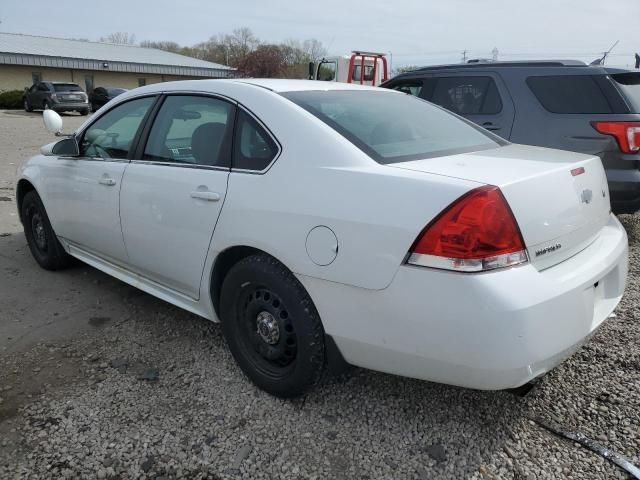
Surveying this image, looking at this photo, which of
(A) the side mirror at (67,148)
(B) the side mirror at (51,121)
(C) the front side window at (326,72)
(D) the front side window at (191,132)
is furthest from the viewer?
(C) the front side window at (326,72)

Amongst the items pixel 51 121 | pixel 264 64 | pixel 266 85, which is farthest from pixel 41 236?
pixel 264 64

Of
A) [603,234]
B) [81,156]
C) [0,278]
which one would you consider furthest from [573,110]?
[0,278]

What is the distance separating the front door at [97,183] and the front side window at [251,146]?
0.99 m

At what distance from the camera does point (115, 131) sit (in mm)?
3676

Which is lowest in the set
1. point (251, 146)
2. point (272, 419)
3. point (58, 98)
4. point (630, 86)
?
point (58, 98)

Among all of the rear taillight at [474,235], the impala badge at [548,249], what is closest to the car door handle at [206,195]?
the rear taillight at [474,235]

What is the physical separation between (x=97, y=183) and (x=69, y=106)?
26745 mm

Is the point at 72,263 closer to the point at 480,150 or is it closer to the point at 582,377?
the point at 480,150

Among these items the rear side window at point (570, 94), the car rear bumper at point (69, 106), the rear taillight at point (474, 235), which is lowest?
the car rear bumper at point (69, 106)

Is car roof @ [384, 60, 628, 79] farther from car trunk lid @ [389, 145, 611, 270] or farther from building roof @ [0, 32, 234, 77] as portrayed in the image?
building roof @ [0, 32, 234, 77]

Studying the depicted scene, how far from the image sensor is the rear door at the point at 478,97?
552 centimetres

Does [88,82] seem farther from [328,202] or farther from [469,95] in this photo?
[328,202]

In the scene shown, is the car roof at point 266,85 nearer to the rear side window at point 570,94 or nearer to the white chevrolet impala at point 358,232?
the white chevrolet impala at point 358,232

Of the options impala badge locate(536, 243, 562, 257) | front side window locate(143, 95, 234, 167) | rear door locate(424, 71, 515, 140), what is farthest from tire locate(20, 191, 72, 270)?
rear door locate(424, 71, 515, 140)
